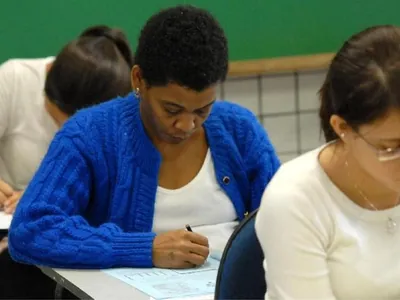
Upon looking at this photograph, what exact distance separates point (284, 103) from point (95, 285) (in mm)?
1669

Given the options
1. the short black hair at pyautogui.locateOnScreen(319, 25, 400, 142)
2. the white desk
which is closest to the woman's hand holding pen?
the white desk

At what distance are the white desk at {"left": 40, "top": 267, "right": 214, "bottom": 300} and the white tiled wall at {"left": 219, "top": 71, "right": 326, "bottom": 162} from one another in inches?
57.4

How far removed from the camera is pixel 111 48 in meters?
2.24

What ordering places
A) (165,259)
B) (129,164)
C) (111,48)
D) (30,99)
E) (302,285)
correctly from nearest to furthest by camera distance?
1. (302,285)
2. (165,259)
3. (129,164)
4. (111,48)
5. (30,99)

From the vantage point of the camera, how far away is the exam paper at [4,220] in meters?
2.03

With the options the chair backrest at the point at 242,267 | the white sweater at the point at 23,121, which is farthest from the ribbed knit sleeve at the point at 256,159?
the white sweater at the point at 23,121

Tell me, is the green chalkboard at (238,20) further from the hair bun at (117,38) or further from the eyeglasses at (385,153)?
the eyeglasses at (385,153)

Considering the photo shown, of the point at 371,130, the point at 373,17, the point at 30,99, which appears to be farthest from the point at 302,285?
the point at 373,17

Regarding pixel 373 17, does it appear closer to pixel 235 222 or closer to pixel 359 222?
pixel 235 222

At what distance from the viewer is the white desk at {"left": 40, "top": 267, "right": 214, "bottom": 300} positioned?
1.41m

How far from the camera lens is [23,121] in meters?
2.45

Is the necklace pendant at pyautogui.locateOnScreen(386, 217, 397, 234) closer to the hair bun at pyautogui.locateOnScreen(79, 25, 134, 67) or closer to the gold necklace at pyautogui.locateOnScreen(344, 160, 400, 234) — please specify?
the gold necklace at pyautogui.locateOnScreen(344, 160, 400, 234)

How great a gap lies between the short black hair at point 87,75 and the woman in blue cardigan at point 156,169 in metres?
0.37

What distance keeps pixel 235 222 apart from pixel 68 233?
405mm
